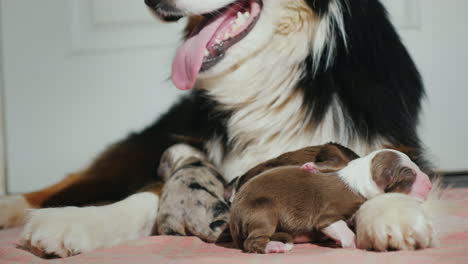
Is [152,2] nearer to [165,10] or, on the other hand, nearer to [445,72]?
[165,10]

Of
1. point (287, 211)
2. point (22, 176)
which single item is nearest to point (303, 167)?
point (287, 211)

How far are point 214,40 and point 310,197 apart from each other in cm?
72

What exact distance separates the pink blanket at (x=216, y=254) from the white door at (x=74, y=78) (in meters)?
1.47

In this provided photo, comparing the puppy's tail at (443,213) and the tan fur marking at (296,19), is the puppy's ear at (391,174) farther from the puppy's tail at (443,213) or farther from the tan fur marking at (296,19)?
the tan fur marking at (296,19)

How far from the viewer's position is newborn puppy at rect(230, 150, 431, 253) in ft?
4.19

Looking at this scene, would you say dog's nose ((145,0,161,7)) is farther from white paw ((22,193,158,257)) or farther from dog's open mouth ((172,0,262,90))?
white paw ((22,193,158,257))

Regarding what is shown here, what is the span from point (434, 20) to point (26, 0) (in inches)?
85.5

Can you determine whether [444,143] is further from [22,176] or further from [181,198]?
[22,176]

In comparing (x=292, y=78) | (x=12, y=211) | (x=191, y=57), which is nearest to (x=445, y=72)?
(x=292, y=78)

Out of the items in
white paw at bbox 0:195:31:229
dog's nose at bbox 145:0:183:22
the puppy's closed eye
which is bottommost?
white paw at bbox 0:195:31:229

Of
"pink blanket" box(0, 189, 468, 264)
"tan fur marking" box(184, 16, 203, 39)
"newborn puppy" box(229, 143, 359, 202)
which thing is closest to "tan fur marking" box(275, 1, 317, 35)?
"tan fur marking" box(184, 16, 203, 39)

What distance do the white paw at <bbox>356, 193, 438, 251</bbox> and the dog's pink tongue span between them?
780 millimetres

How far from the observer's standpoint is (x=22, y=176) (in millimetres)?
3113

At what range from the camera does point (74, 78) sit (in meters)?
3.09
